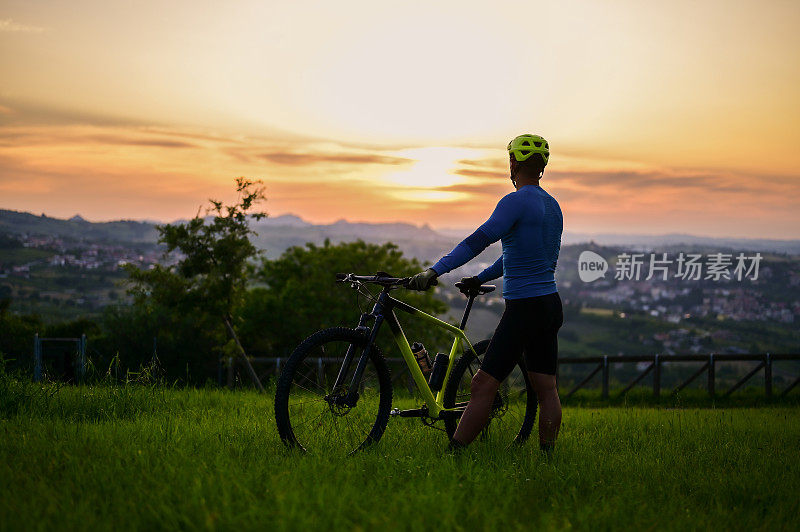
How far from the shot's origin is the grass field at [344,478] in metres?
3.88

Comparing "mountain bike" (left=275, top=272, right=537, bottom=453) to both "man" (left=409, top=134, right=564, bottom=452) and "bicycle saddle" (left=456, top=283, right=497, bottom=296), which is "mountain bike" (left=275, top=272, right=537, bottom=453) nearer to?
"bicycle saddle" (left=456, top=283, right=497, bottom=296)

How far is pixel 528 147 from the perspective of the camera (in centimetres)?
552

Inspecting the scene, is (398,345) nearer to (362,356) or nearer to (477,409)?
(362,356)

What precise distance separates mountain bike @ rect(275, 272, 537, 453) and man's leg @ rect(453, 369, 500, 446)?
31 cm

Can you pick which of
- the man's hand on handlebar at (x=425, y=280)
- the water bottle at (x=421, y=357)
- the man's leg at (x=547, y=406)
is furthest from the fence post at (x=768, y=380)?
the man's hand on handlebar at (x=425, y=280)

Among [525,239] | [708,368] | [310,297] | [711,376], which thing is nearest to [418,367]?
[525,239]

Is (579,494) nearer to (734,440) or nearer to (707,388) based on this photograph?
(734,440)

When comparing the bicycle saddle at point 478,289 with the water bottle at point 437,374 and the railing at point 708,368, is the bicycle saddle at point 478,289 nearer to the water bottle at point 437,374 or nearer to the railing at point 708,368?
the water bottle at point 437,374

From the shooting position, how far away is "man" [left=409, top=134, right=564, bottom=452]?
535 centimetres

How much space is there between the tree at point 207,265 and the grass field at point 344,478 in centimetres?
2481

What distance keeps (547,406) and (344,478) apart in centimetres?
192

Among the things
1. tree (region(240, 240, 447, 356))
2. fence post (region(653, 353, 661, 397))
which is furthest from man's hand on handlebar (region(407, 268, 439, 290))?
tree (region(240, 240, 447, 356))

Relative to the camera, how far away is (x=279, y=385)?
533 centimetres

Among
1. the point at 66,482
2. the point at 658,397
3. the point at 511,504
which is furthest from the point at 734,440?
the point at 658,397
